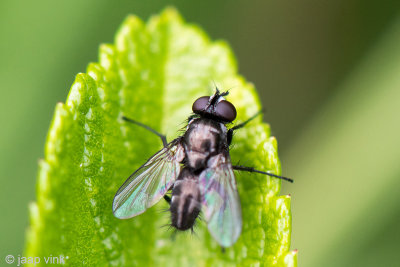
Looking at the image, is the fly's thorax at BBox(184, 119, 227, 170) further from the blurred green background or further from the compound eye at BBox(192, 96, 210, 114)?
the blurred green background

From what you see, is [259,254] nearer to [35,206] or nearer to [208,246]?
[208,246]

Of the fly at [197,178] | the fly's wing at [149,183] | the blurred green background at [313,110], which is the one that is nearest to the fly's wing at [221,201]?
the fly at [197,178]

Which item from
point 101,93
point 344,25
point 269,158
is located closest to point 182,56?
point 101,93

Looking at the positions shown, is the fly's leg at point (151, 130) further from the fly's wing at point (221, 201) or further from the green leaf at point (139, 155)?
the fly's wing at point (221, 201)

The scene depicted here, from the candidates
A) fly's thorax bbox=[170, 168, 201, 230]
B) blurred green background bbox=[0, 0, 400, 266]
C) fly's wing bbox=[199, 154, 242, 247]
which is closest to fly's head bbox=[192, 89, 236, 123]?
fly's wing bbox=[199, 154, 242, 247]

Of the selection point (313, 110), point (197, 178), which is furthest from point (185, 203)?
point (313, 110)

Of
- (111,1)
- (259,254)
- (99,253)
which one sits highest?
(111,1)
